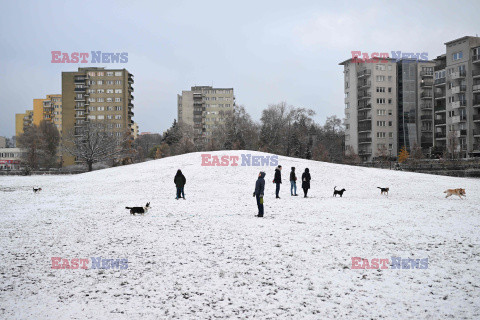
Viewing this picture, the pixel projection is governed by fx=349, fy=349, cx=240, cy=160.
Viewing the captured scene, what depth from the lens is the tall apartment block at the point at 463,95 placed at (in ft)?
218

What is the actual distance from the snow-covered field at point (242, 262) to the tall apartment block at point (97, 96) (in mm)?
93548

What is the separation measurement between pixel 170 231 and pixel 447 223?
11.1 meters

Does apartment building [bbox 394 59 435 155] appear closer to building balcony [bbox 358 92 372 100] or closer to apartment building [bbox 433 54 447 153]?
apartment building [bbox 433 54 447 153]

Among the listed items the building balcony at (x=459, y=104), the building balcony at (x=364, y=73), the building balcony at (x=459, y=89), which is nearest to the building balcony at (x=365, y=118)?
the building balcony at (x=364, y=73)

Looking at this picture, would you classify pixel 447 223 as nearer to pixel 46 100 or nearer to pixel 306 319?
pixel 306 319

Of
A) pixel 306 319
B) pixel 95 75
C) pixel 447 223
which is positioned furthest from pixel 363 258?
pixel 95 75

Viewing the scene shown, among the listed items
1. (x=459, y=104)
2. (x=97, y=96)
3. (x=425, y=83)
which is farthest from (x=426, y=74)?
(x=97, y=96)

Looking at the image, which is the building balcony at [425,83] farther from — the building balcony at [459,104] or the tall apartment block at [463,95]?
the building balcony at [459,104]

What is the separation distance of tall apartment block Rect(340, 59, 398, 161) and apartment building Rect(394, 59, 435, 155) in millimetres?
2180

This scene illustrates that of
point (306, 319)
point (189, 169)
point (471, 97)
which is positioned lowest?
point (306, 319)

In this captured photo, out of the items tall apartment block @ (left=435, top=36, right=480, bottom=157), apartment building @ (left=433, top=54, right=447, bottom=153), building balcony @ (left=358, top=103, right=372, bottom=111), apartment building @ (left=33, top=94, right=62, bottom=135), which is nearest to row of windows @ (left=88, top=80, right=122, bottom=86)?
apartment building @ (left=33, top=94, right=62, bottom=135)

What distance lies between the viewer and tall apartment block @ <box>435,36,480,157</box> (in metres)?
66.6

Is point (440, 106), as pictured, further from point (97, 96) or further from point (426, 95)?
point (97, 96)

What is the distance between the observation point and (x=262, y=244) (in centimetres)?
1123
